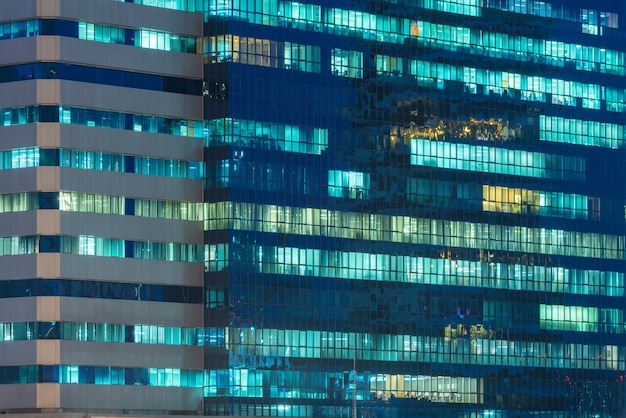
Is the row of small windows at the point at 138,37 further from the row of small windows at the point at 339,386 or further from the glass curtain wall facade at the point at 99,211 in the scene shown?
the row of small windows at the point at 339,386

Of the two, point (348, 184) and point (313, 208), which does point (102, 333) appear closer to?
point (313, 208)

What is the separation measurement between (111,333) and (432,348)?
117ft

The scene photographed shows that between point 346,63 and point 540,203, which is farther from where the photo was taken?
point 540,203

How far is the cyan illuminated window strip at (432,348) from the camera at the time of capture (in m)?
169

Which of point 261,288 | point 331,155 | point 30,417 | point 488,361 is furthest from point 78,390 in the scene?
point 488,361

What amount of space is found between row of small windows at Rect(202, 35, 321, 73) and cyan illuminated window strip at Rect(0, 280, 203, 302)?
71.0 ft

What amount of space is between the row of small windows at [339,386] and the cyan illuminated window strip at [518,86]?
97.3ft

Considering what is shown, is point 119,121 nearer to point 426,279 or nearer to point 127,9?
point 127,9

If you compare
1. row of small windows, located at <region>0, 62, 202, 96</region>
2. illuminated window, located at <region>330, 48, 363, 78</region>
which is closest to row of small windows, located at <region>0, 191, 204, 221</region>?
row of small windows, located at <region>0, 62, 202, 96</region>

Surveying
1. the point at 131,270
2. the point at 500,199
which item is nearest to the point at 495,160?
the point at 500,199

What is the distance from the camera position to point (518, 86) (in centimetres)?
19100

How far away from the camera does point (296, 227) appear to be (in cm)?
17175

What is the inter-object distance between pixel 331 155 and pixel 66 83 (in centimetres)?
2769

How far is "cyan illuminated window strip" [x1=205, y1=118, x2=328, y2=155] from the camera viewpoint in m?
169
